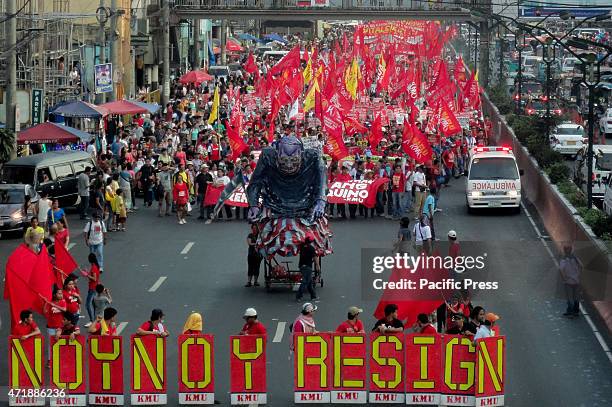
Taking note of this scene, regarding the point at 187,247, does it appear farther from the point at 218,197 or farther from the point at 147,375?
the point at 147,375

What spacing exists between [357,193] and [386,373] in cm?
2004

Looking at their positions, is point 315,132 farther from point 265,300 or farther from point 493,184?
point 265,300

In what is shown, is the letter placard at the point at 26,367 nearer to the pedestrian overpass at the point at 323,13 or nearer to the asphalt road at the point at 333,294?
the asphalt road at the point at 333,294

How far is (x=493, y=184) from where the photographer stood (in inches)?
1553

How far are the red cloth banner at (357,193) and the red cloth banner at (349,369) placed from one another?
19.7 meters

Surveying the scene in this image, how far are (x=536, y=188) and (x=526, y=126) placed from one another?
11.8m

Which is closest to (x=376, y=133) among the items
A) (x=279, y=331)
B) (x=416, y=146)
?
(x=416, y=146)

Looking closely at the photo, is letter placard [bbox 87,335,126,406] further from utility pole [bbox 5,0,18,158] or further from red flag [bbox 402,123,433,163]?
red flag [bbox 402,123,433,163]

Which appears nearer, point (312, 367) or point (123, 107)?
point (312, 367)

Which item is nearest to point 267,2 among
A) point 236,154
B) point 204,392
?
point 236,154

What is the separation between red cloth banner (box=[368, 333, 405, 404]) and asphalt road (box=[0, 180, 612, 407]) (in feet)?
4.21

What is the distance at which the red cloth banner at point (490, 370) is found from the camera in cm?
1873

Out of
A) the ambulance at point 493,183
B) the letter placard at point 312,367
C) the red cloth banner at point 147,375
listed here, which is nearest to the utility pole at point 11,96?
the ambulance at point 493,183

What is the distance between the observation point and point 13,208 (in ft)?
116
